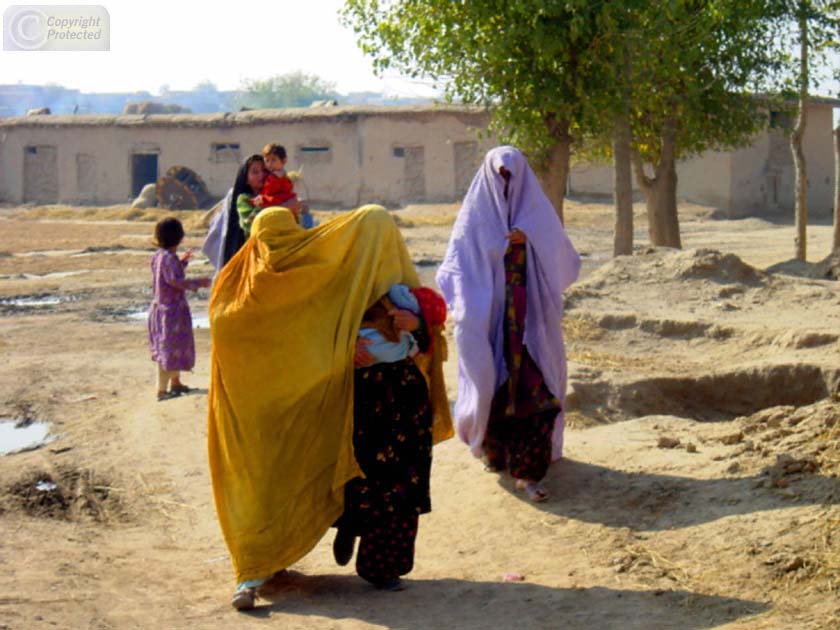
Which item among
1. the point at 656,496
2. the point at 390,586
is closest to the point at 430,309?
the point at 390,586

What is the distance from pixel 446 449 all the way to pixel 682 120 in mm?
10205

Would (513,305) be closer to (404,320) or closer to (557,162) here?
(404,320)

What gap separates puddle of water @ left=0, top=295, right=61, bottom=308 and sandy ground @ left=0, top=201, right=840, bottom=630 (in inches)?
127

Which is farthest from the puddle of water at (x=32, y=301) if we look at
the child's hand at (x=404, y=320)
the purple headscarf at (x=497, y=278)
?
the child's hand at (x=404, y=320)

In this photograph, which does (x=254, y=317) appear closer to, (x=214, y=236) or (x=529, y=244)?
(x=529, y=244)

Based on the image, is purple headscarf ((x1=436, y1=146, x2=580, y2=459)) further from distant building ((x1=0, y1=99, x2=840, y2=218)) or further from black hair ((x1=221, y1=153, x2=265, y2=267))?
distant building ((x1=0, y1=99, x2=840, y2=218))

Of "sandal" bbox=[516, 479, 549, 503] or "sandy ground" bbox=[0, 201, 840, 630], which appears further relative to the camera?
"sandal" bbox=[516, 479, 549, 503]

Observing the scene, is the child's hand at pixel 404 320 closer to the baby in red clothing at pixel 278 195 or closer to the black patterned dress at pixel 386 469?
the black patterned dress at pixel 386 469

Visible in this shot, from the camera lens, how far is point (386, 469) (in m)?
4.58

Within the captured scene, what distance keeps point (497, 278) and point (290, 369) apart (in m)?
1.51

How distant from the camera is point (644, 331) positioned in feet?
33.5

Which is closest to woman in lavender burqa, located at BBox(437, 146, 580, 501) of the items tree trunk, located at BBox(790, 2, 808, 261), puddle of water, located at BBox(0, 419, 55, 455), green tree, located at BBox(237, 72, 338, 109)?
puddle of water, located at BBox(0, 419, 55, 455)

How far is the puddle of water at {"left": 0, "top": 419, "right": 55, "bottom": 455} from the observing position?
7.79 meters

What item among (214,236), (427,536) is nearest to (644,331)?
(214,236)
